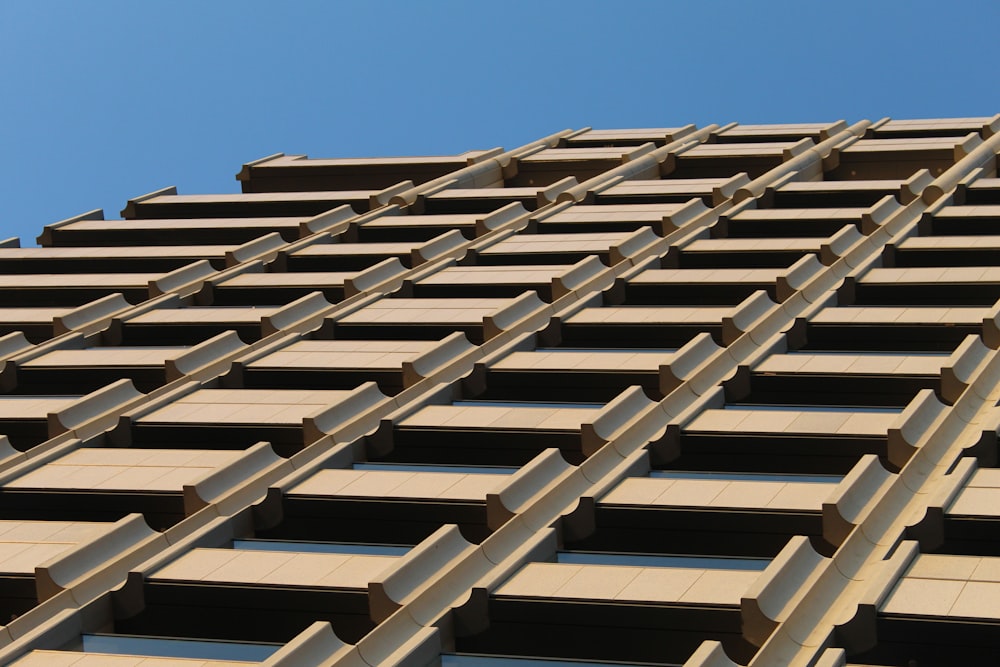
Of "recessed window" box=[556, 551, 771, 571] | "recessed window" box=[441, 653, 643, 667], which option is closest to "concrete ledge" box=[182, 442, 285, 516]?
"recessed window" box=[556, 551, 771, 571]

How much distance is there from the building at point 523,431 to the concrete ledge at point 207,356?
0.10m

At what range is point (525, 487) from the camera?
3850 cm

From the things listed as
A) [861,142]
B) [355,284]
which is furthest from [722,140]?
[355,284]

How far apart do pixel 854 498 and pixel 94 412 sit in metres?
22.0

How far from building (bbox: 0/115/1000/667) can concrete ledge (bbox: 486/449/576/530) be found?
0.08m

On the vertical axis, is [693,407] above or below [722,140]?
below

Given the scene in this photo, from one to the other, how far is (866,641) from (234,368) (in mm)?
25326

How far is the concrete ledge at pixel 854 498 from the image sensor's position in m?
35.0

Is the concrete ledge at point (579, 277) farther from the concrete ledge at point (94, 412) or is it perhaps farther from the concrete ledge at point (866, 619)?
the concrete ledge at point (866, 619)

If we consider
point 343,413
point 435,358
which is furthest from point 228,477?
point 435,358

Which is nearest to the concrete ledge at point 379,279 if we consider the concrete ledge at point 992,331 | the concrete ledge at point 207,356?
the concrete ledge at point 207,356

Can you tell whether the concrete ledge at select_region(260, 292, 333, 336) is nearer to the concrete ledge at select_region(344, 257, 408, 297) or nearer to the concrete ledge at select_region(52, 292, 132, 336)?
the concrete ledge at select_region(344, 257, 408, 297)

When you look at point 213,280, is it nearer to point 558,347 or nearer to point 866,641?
point 558,347

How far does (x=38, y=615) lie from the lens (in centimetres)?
3494
